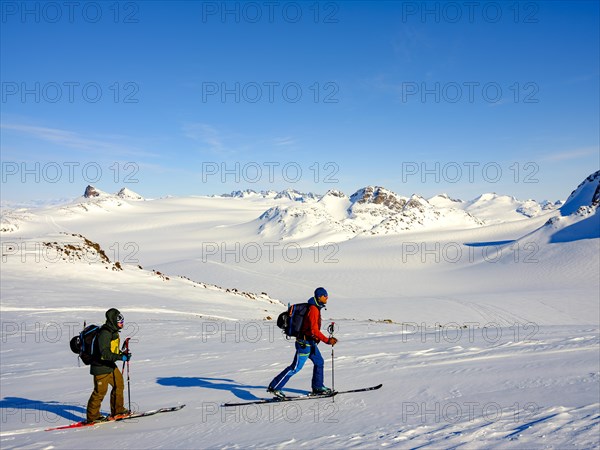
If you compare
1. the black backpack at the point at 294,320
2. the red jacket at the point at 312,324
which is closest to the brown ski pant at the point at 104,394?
the black backpack at the point at 294,320

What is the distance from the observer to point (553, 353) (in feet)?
34.3

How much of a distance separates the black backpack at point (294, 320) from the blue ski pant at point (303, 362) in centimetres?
24

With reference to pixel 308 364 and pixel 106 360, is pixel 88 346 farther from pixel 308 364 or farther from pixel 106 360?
pixel 308 364

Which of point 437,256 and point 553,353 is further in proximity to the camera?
point 437,256

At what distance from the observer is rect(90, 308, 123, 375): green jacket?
6727mm

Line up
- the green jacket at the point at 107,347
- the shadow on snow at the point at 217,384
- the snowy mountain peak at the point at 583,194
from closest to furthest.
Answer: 1. the green jacket at the point at 107,347
2. the shadow on snow at the point at 217,384
3. the snowy mountain peak at the point at 583,194

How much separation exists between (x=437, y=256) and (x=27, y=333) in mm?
53780

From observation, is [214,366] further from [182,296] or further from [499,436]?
[182,296]

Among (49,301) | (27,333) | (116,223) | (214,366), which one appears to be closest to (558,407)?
(214,366)

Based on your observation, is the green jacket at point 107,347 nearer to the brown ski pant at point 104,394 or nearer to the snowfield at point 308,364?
the brown ski pant at point 104,394

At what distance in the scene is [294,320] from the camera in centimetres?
739

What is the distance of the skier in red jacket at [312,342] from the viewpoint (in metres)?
7.31

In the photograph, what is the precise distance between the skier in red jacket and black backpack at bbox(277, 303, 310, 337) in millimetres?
68

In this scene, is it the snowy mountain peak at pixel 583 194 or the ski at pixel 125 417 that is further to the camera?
the snowy mountain peak at pixel 583 194
